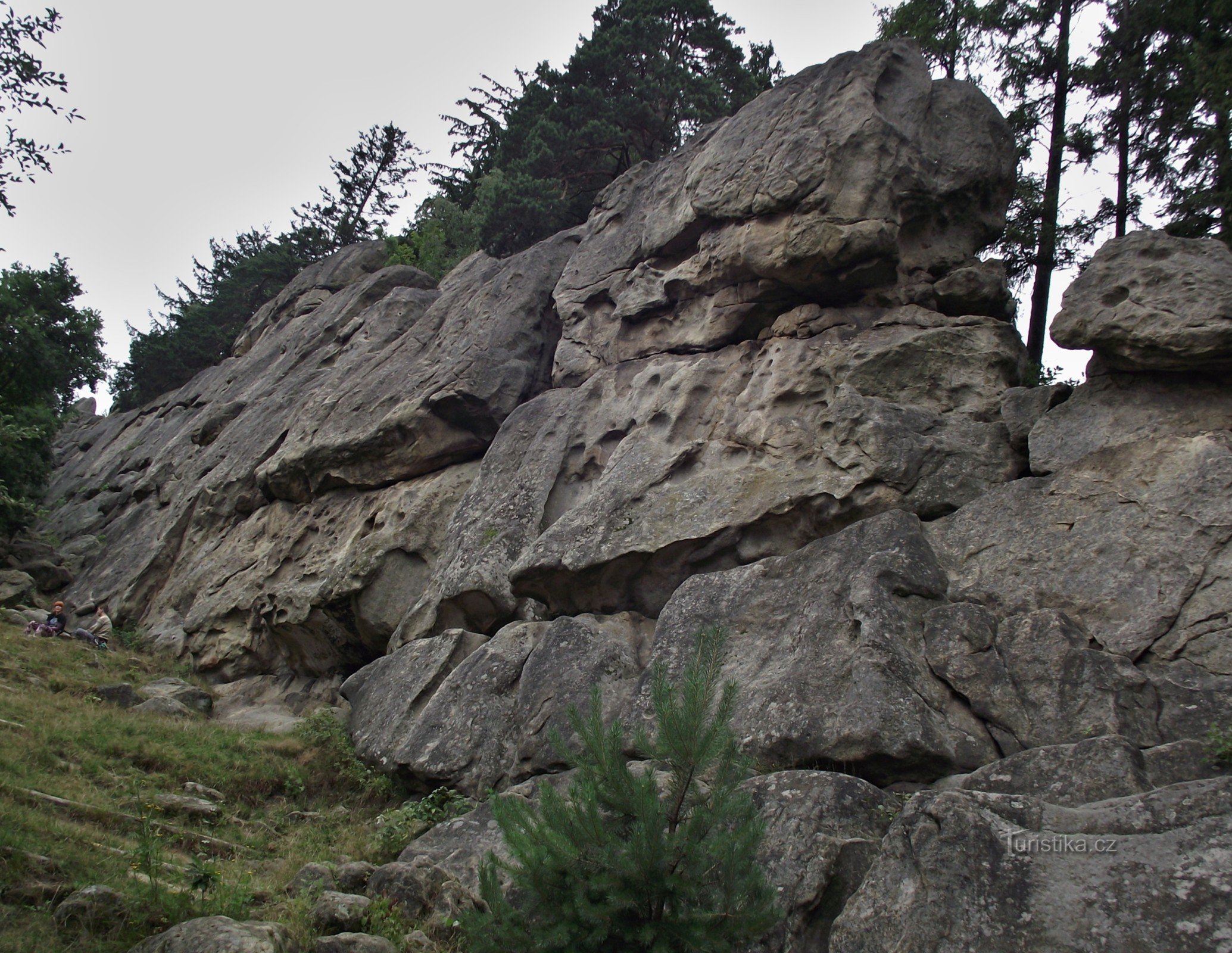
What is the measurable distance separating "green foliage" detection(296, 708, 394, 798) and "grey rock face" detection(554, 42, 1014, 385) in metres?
8.04

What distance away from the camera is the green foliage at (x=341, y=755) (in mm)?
13188

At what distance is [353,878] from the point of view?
9.63m

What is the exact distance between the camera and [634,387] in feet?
54.1

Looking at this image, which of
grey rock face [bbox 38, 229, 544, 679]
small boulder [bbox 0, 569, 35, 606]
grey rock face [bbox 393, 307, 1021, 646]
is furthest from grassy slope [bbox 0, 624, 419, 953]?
small boulder [bbox 0, 569, 35, 606]

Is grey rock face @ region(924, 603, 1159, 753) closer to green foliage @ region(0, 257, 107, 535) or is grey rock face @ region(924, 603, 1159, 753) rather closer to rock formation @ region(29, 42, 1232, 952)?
rock formation @ region(29, 42, 1232, 952)

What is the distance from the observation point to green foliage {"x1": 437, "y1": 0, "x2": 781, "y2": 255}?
93.6ft

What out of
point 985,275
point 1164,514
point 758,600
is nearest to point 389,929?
point 758,600

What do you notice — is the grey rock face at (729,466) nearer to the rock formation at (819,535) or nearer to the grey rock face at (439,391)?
the rock formation at (819,535)

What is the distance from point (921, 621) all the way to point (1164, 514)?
2744 mm

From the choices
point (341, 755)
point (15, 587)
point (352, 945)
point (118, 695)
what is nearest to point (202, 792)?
point (341, 755)

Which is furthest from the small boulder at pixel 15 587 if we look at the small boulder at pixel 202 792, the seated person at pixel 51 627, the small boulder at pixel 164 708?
the small boulder at pixel 202 792

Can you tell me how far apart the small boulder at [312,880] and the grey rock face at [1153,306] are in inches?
415

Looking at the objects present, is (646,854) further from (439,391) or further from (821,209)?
(439,391)

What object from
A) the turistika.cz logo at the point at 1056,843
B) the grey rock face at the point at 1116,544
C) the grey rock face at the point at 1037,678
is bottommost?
the turistika.cz logo at the point at 1056,843
